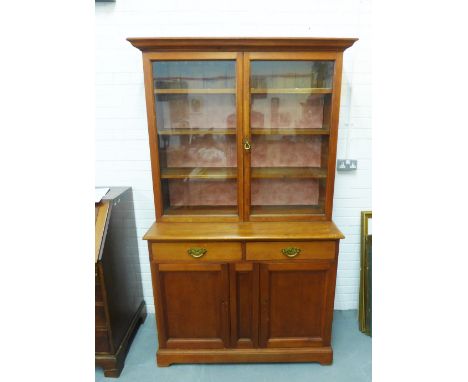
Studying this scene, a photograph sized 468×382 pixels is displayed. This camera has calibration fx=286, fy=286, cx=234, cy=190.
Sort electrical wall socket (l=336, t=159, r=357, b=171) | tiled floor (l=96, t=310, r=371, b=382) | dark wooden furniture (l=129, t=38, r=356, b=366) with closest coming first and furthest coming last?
dark wooden furniture (l=129, t=38, r=356, b=366) < tiled floor (l=96, t=310, r=371, b=382) < electrical wall socket (l=336, t=159, r=357, b=171)

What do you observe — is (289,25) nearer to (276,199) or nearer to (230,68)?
(230,68)

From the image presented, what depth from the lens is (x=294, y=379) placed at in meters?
1.73

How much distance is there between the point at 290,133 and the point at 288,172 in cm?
26

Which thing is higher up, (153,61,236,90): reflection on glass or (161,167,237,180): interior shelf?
(153,61,236,90): reflection on glass

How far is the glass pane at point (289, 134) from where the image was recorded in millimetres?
1729

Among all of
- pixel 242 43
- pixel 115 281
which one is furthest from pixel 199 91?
pixel 115 281

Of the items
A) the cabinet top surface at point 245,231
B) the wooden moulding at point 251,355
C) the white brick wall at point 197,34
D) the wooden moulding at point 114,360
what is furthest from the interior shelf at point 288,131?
the wooden moulding at point 114,360

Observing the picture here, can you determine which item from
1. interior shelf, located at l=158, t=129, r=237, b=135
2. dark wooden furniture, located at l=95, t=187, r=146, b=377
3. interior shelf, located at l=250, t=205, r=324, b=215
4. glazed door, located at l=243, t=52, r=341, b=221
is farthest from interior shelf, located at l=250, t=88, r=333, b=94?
dark wooden furniture, located at l=95, t=187, r=146, b=377

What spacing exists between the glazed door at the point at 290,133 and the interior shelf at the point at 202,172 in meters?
0.16

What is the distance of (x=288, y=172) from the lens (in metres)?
1.91

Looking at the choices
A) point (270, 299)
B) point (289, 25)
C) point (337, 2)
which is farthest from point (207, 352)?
point (337, 2)

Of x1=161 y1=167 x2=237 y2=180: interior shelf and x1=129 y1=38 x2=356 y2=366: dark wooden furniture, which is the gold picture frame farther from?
x1=161 y1=167 x2=237 y2=180: interior shelf

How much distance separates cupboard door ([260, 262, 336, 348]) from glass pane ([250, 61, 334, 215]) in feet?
1.25

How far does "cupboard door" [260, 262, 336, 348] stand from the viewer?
1.70m
